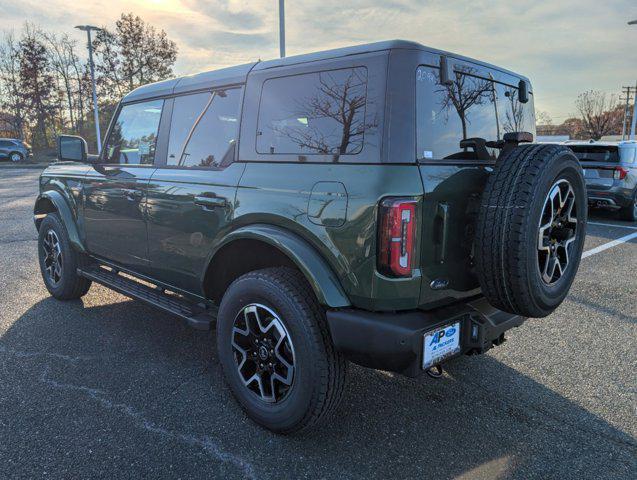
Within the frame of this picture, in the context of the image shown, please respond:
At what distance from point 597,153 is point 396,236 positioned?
31.9 feet

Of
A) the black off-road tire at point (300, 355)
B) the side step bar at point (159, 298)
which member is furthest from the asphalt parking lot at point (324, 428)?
the side step bar at point (159, 298)

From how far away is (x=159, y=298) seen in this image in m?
3.46

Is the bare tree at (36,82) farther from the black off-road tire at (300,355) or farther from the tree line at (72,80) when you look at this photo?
the black off-road tire at (300,355)

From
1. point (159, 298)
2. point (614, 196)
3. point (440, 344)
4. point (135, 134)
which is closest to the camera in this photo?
point (440, 344)

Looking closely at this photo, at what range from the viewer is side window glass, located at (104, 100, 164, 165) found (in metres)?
3.58

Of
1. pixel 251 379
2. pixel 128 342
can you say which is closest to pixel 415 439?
pixel 251 379

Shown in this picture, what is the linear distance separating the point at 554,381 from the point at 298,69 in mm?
2590

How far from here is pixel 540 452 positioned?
242 centimetres

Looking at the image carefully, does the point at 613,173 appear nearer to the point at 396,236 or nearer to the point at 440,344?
the point at 440,344

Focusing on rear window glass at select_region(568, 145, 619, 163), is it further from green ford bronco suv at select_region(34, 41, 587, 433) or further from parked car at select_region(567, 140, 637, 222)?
green ford bronco suv at select_region(34, 41, 587, 433)

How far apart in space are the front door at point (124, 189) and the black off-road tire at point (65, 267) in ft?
1.26

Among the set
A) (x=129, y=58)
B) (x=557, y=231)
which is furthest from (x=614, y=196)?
(x=129, y=58)

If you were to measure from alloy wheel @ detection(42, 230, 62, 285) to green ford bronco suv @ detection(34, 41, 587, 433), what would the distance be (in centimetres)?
205

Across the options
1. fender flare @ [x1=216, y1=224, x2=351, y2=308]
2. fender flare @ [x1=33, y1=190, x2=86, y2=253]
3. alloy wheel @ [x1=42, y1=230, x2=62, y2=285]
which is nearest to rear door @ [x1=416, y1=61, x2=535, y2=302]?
fender flare @ [x1=216, y1=224, x2=351, y2=308]
